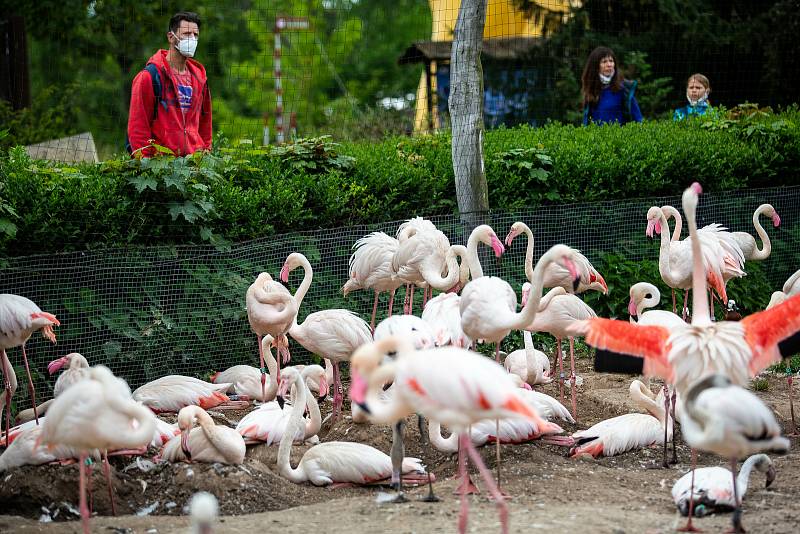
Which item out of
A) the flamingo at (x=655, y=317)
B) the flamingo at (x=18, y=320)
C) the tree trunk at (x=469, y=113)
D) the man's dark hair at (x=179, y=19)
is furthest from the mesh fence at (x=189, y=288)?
the man's dark hair at (x=179, y=19)

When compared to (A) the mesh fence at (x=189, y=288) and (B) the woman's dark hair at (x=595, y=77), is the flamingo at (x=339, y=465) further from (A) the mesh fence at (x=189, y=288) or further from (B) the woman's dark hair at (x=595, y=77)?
(B) the woman's dark hair at (x=595, y=77)

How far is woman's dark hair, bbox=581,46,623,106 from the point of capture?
11.1 meters

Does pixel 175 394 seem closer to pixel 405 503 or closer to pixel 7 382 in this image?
pixel 7 382

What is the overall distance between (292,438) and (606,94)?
6.86 meters

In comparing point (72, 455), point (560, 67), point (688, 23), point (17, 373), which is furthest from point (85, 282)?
point (688, 23)

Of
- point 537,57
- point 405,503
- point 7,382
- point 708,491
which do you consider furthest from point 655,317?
point 537,57

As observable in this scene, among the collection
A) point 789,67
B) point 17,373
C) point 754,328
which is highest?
point 789,67

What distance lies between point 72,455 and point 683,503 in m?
3.37

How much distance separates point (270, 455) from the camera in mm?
6359

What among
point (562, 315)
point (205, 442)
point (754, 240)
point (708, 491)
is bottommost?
point (708, 491)

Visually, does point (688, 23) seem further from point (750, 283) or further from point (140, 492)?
point (140, 492)

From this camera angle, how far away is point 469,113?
8.40m

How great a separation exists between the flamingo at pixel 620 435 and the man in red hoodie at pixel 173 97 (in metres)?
3.77

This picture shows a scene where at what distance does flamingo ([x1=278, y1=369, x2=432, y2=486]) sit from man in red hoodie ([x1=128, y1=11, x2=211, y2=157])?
9.86 feet
